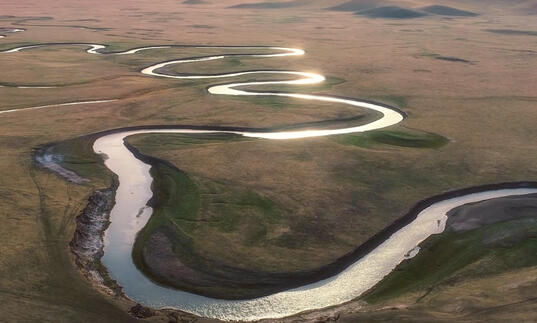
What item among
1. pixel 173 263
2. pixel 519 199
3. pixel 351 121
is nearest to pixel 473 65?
pixel 351 121

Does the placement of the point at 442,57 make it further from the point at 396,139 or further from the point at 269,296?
the point at 269,296

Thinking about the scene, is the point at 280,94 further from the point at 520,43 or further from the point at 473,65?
the point at 520,43

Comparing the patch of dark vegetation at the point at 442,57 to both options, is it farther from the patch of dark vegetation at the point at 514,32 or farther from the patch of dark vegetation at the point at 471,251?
the patch of dark vegetation at the point at 471,251

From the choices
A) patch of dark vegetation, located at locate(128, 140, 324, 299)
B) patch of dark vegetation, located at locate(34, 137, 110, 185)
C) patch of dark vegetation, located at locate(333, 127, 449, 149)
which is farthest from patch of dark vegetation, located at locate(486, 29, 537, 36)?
patch of dark vegetation, located at locate(128, 140, 324, 299)

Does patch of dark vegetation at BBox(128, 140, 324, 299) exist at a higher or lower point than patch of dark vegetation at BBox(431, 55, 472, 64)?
lower

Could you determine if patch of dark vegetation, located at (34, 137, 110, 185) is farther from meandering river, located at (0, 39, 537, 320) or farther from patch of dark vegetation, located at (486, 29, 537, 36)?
patch of dark vegetation, located at (486, 29, 537, 36)

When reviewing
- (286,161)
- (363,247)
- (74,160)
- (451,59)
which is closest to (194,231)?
(363,247)
